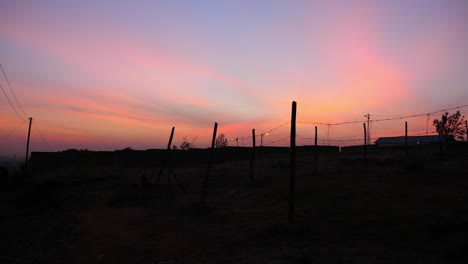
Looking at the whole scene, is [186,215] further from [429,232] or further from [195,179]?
[195,179]

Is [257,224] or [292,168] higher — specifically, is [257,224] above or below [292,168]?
below

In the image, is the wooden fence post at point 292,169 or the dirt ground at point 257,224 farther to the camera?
the wooden fence post at point 292,169

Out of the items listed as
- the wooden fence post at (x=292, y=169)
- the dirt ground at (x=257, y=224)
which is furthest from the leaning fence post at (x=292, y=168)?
the dirt ground at (x=257, y=224)

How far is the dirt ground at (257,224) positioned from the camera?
8.61 meters

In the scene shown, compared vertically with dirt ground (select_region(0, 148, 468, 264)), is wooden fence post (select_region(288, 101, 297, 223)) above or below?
above

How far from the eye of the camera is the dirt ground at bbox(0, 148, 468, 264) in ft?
28.2

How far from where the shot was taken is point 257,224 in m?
12.0

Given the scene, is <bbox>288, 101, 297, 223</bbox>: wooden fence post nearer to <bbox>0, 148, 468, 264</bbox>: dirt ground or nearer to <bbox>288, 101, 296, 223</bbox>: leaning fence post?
<bbox>288, 101, 296, 223</bbox>: leaning fence post

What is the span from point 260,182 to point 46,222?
40.0ft

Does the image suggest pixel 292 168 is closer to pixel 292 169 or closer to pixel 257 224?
pixel 292 169

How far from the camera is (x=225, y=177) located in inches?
1112

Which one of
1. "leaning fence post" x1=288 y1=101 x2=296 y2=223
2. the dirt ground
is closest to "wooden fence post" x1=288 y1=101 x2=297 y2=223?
"leaning fence post" x1=288 y1=101 x2=296 y2=223

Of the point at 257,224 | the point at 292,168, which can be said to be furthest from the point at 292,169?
the point at 257,224

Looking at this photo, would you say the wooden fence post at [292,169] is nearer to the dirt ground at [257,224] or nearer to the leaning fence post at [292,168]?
the leaning fence post at [292,168]
